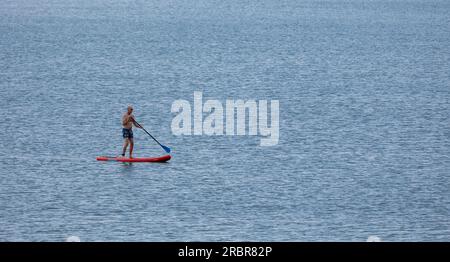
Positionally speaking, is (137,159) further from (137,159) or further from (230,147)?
(230,147)

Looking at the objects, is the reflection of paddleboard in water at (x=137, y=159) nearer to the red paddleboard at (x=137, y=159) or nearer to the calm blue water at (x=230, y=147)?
the red paddleboard at (x=137, y=159)

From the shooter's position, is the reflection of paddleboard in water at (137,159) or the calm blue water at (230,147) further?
the reflection of paddleboard in water at (137,159)

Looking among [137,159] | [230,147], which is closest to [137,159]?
[137,159]

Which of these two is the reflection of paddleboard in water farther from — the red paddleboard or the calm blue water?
the calm blue water

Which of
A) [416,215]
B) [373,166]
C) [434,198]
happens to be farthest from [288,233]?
[373,166]

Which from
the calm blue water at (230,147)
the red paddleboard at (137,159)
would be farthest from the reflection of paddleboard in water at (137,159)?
the calm blue water at (230,147)

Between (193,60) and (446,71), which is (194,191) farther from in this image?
(193,60)

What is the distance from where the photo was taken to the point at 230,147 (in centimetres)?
4228

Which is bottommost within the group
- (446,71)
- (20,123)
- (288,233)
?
(288,233)

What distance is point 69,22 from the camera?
13562 centimetres

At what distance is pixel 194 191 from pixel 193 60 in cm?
5513

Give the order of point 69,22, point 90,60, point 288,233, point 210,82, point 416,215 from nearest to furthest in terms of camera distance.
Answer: point 288,233 < point 416,215 < point 210,82 < point 90,60 < point 69,22

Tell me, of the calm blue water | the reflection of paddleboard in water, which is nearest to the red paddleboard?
the reflection of paddleboard in water

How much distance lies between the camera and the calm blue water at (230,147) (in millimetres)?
30047
